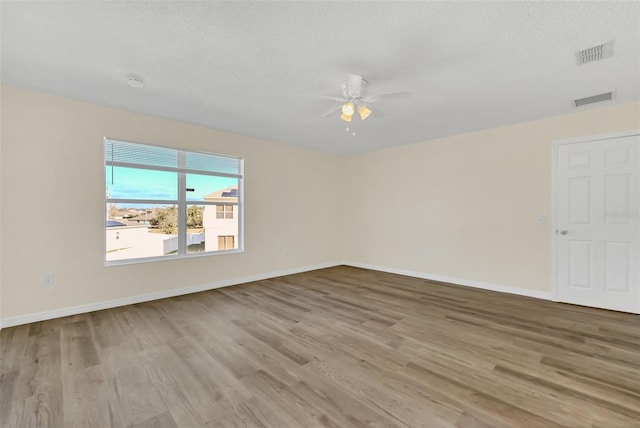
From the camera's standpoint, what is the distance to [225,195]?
469 cm

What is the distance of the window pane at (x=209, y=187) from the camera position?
4270mm

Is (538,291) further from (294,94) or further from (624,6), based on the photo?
(294,94)

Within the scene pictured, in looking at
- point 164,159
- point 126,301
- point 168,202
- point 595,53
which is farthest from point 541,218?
point 126,301

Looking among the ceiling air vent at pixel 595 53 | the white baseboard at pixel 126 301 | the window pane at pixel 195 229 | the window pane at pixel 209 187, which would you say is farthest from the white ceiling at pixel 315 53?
the white baseboard at pixel 126 301

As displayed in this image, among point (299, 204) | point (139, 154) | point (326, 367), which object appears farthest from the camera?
point (299, 204)

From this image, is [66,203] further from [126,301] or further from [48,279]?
[126,301]

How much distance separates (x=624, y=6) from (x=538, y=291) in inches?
138

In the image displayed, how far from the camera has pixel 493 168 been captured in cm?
430

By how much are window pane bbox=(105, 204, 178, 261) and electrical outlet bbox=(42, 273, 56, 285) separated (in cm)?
54

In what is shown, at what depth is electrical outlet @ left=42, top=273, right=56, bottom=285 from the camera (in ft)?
10.2

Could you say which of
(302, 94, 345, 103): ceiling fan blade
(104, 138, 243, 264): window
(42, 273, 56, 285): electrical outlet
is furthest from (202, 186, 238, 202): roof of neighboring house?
(302, 94, 345, 103): ceiling fan blade

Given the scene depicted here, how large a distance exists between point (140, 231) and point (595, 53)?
5338 mm

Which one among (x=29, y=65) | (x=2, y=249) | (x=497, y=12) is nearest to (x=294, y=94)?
(x=497, y=12)

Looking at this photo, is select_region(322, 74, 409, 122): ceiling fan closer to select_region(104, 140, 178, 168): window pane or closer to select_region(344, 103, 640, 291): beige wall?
select_region(344, 103, 640, 291): beige wall
